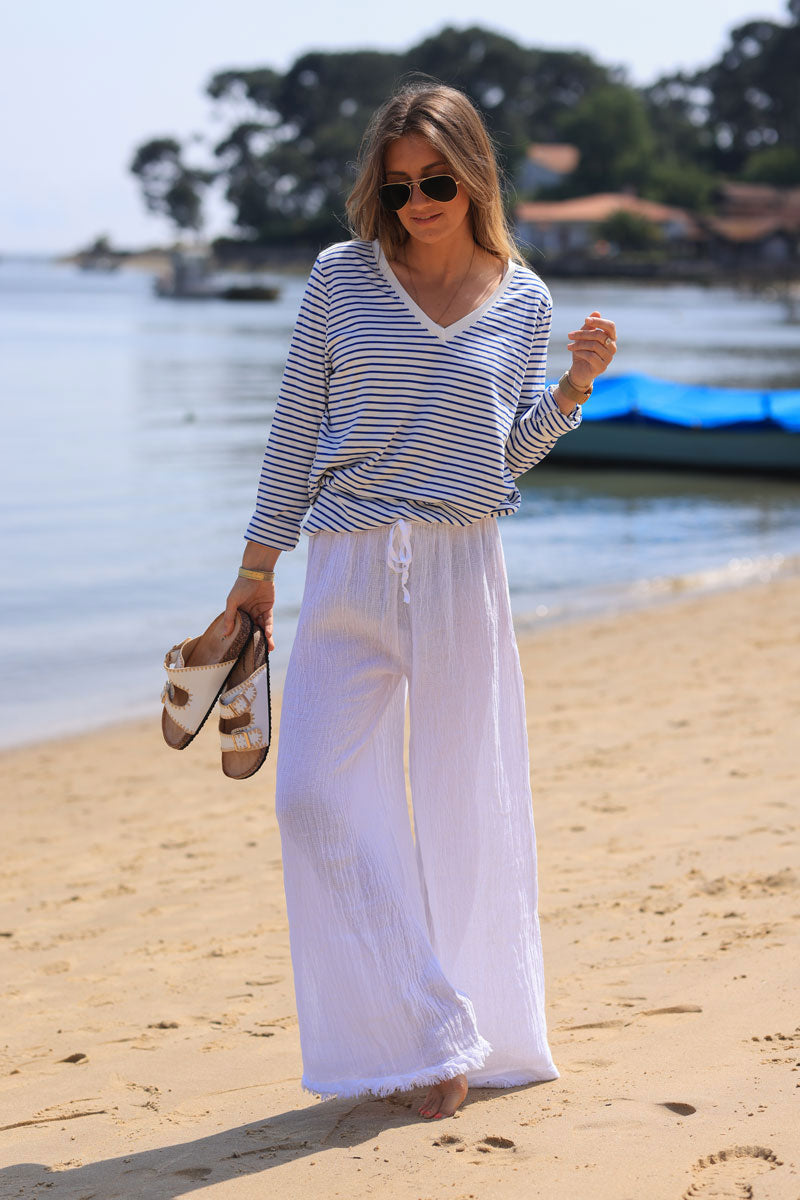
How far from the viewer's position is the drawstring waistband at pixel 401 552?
2598mm

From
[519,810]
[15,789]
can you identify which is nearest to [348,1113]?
[519,810]

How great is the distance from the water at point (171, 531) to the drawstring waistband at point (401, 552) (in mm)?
5175

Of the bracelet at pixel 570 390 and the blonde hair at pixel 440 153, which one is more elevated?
the blonde hair at pixel 440 153

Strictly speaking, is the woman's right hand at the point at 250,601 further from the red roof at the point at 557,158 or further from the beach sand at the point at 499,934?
the red roof at the point at 557,158

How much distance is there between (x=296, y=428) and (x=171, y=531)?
1123 centimetres

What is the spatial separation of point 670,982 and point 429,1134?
0.97m

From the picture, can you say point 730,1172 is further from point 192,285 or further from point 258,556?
point 192,285

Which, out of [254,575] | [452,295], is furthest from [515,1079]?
[452,295]

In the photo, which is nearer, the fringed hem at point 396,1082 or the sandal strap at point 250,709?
the fringed hem at point 396,1082

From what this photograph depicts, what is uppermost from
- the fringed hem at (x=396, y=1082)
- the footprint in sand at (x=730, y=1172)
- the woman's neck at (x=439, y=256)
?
the woman's neck at (x=439, y=256)

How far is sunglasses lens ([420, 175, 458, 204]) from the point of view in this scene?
260 cm

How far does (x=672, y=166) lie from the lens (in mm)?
111500

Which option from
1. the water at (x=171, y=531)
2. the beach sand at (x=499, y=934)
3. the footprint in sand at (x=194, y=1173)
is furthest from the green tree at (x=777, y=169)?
the footprint in sand at (x=194, y=1173)

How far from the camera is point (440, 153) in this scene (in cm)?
259
